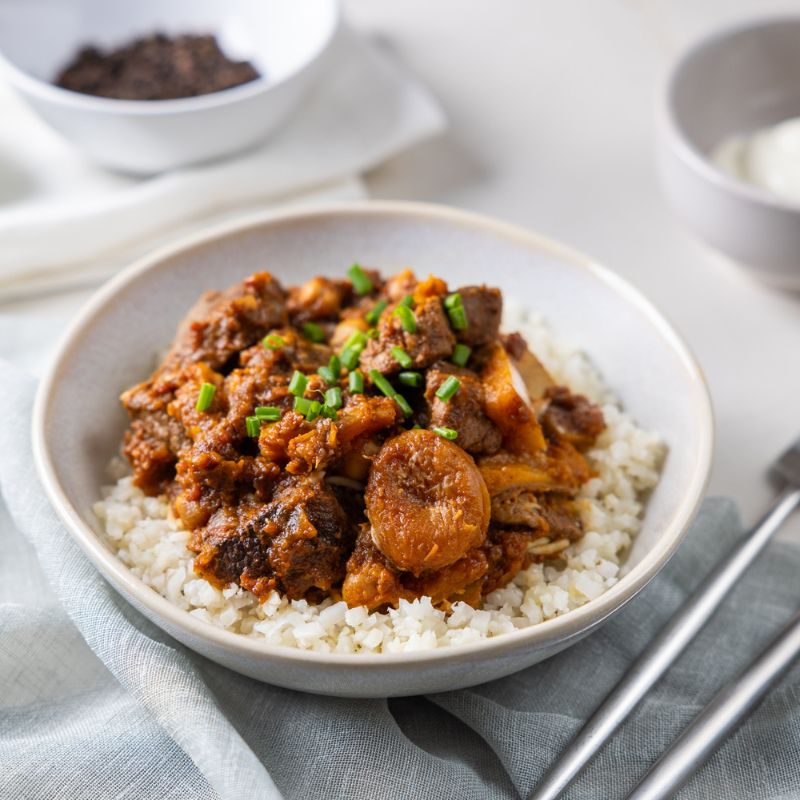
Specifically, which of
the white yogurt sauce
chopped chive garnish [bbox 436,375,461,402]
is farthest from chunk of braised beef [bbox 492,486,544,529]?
the white yogurt sauce

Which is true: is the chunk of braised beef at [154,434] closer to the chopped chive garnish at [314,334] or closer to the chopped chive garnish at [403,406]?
the chopped chive garnish at [314,334]

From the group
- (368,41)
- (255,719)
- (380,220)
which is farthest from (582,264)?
(368,41)

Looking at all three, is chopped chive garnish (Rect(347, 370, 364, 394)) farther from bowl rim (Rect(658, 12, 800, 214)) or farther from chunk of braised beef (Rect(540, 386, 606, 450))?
bowl rim (Rect(658, 12, 800, 214))

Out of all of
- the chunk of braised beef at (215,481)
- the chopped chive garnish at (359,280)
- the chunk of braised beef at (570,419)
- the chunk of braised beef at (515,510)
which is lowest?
the chunk of braised beef at (570,419)

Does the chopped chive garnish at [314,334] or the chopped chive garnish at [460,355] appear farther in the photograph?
the chopped chive garnish at [314,334]

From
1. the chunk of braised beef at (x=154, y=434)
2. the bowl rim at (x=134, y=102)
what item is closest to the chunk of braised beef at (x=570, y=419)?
the chunk of braised beef at (x=154, y=434)

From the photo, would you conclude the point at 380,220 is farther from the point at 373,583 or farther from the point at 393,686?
the point at 393,686
